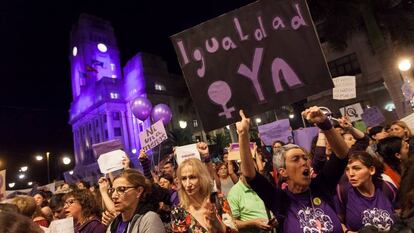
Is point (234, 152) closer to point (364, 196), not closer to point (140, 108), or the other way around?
point (364, 196)

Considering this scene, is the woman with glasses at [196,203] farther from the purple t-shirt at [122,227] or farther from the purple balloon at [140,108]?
the purple balloon at [140,108]

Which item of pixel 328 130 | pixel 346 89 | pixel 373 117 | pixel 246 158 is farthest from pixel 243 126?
pixel 373 117

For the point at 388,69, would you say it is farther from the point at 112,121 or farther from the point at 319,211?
the point at 112,121

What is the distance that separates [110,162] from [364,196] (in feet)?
14.8

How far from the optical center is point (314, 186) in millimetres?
3158

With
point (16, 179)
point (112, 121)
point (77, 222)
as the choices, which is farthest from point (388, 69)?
point (16, 179)

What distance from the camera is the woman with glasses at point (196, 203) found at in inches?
135

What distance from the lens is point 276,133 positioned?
355 inches

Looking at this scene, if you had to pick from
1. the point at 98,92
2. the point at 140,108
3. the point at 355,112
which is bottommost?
the point at 355,112

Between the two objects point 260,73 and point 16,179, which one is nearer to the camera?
point 260,73

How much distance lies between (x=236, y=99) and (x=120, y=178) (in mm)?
1466

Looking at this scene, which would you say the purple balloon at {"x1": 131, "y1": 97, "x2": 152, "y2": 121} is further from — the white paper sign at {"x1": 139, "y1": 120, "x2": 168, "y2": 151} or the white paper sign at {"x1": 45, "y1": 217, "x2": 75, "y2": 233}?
the white paper sign at {"x1": 45, "y1": 217, "x2": 75, "y2": 233}

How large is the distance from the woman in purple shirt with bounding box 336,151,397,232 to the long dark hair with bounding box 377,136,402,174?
0.68m

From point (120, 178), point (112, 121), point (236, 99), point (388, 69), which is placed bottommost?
point (120, 178)
